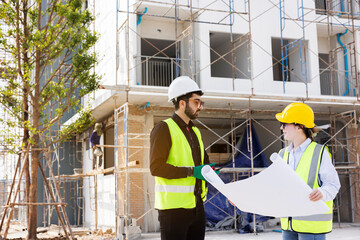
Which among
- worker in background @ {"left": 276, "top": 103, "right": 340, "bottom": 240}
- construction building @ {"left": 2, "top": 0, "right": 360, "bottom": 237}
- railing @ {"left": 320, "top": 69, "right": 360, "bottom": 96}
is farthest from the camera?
railing @ {"left": 320, "top": 69, "right": 360, "bottom": 96}

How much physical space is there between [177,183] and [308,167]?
99 cm

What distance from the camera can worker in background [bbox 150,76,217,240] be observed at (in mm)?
3164

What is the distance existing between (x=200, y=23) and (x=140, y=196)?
18.9ft

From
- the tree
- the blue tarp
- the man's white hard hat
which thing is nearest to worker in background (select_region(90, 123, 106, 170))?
the tree

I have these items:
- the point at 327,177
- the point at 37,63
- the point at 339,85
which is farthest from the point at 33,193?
the point at 339,85

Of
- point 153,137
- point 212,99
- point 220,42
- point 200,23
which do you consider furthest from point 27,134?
point 153,137

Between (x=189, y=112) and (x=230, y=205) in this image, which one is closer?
(x=189, y=112)

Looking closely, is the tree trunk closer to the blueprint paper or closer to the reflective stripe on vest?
the reflective stripe on vest

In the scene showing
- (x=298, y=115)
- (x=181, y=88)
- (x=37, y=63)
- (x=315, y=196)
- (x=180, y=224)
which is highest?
(x=37, y=63)

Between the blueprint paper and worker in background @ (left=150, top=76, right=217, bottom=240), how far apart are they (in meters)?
0.27

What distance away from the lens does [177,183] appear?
3.22 meters

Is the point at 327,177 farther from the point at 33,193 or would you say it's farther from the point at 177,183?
the point at 33,193

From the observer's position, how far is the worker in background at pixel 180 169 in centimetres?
316

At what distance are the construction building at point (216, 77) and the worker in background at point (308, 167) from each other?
28.6ft
